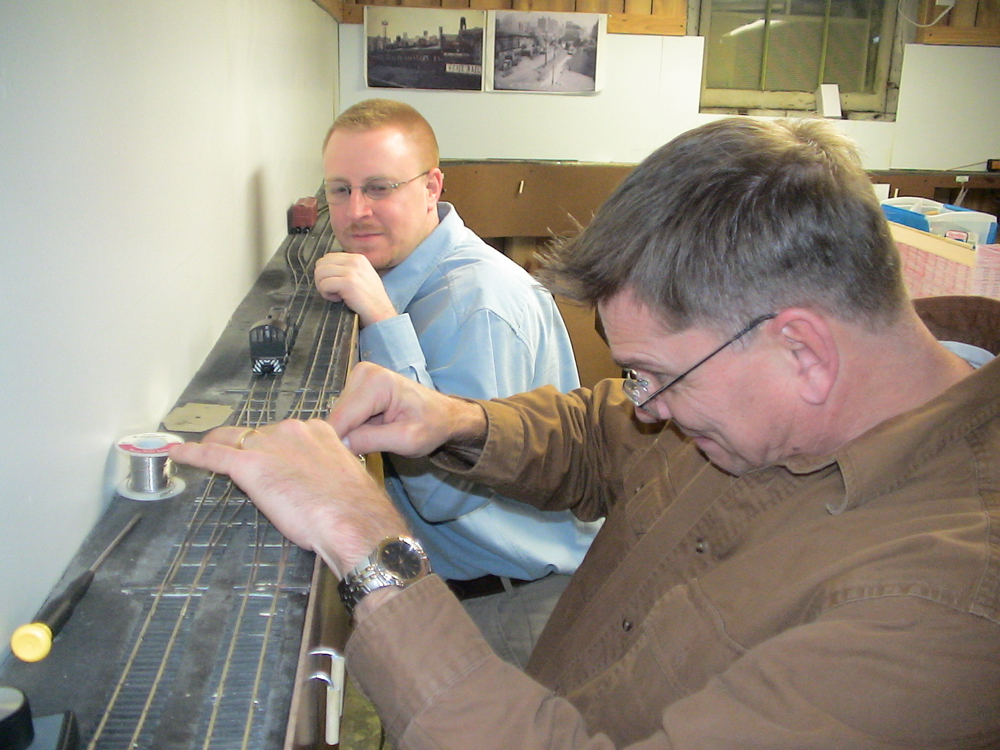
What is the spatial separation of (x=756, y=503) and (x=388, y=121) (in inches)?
55.5

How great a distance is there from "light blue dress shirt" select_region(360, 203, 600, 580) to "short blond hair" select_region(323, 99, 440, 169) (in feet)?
1.20

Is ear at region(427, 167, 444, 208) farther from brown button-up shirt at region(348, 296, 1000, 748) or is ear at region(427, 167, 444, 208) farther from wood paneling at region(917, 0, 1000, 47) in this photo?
wood paneling at region(917, 0, 1000, 47)

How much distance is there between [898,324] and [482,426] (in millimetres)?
582

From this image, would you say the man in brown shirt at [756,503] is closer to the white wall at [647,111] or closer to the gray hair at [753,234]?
the gray hair at [753,234]

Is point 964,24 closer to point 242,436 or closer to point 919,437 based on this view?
point 919,437

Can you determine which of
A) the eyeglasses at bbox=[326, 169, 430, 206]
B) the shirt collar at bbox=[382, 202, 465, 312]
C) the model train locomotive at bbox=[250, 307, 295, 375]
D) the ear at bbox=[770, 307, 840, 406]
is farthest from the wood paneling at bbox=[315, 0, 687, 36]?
the ear at bbox=[770, 307, 840, 406]

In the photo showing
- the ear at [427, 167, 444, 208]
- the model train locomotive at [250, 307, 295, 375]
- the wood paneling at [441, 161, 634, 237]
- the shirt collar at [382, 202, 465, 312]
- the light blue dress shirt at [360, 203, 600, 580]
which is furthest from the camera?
the wood paneling at [441, 161, 634, 237]

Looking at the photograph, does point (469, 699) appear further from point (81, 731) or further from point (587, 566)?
point (587, 566)

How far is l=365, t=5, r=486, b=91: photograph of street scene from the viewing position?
4.13 metres

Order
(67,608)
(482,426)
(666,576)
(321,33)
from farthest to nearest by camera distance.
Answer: (321,33), (482,426), (666,576), (67,608)

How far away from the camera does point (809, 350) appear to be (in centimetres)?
81

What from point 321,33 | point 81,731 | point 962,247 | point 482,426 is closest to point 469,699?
point 81,731

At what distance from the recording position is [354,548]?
80 cm

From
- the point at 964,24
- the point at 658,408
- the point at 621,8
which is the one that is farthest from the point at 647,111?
the point at 658,408
